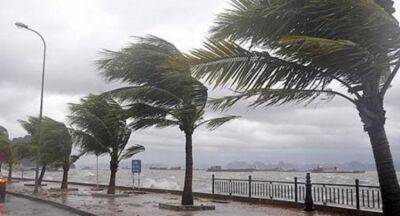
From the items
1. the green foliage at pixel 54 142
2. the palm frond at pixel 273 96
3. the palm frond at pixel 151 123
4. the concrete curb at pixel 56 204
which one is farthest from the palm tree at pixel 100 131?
the palm frond at pixel 273 96

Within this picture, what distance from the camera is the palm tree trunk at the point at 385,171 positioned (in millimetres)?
8195

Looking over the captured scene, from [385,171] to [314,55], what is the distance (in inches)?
82.3

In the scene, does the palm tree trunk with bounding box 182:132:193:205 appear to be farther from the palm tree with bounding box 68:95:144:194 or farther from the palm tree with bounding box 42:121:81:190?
the palm tree with bounding box 42:121:81:190

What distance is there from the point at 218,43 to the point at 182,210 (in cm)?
1046

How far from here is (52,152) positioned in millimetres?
33938

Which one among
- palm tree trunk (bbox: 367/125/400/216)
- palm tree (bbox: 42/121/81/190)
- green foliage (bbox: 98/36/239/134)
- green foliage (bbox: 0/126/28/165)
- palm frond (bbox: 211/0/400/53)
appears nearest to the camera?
palm frond (bbox: 211/0/400/53)

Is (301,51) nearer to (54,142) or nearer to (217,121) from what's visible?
(217,121)

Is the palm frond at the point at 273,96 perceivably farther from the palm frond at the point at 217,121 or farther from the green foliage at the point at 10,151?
the green foliage at the point at 10,151

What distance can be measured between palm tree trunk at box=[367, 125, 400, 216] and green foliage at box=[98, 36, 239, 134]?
9.50 meters

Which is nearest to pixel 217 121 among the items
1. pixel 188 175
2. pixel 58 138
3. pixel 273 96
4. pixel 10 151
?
pixel 188 175

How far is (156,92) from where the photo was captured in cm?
1819

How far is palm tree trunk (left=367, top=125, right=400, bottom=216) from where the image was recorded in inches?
323

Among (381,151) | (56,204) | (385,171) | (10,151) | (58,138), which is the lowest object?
(56,204)

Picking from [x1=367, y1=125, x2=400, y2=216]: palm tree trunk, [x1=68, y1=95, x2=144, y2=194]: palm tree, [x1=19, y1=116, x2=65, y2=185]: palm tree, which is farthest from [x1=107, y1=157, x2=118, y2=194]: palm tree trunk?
[x1=367, y1=125, x2=400, y2=216]: palm tree trunk
